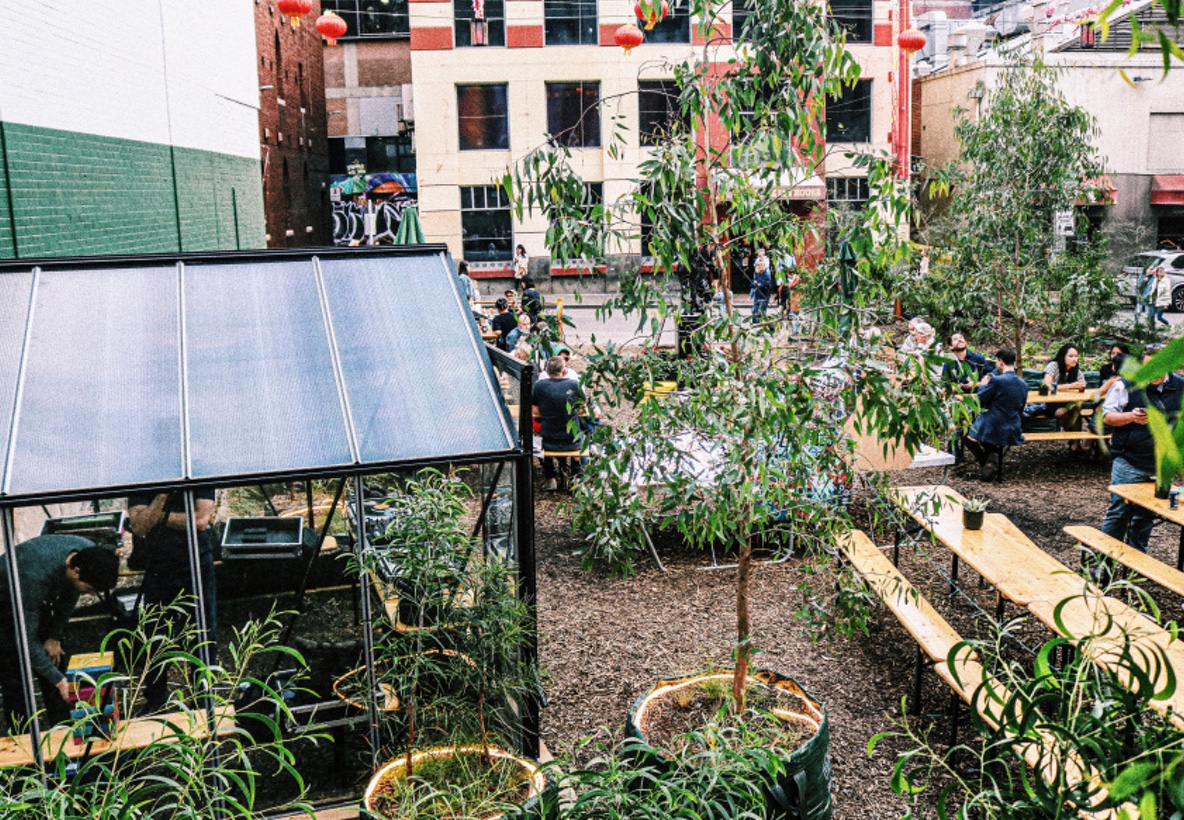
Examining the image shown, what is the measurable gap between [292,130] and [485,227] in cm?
696

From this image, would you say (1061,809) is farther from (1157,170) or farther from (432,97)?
(1157,170)

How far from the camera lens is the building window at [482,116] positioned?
33.7 m

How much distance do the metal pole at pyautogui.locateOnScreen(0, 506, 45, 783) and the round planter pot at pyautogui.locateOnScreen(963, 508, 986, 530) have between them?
22.7ft

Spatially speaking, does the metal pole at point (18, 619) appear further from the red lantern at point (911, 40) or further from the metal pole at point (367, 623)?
the red lantern at point (911, 40)

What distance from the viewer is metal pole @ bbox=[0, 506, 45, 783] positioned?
5043mm

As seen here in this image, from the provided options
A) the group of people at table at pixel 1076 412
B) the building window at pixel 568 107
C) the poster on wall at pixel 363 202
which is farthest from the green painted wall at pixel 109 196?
the poster on wall at pixel 363 202

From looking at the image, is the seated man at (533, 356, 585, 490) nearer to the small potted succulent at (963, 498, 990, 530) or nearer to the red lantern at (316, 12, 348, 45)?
the small potted succulent at (963, 498, 990, 530)

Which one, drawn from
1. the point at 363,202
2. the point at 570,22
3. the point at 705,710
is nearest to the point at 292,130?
the point at 363,202

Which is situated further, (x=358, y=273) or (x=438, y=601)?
(x=358, y=273)

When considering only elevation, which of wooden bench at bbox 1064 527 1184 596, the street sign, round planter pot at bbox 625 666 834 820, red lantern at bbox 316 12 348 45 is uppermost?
red lantern at bbox 316 12 348 45

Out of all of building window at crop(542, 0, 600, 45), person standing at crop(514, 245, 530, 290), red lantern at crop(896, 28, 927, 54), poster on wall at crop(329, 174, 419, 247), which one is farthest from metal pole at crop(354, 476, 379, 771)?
poster on wall at crop(329, 174, 419, 247)

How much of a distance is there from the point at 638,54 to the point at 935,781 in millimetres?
30270

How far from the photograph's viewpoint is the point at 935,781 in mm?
6660

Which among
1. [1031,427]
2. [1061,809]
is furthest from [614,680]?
[1031,427]
